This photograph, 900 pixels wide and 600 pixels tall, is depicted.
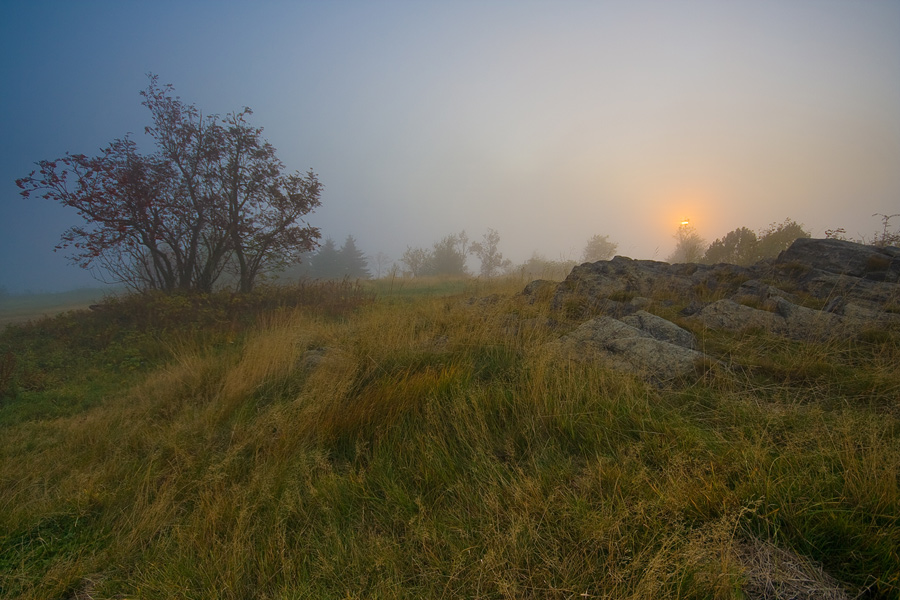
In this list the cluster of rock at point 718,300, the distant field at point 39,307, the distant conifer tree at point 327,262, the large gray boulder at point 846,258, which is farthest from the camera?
the distant conifer tree at point 327,262

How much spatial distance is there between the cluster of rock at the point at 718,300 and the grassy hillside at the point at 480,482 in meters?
0.38

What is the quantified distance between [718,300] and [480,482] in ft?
16.0

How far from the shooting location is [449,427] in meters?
2.80

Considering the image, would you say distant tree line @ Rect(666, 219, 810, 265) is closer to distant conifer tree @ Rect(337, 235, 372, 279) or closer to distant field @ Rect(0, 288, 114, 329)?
distant field @ Rect(0, 288, 114, 329)

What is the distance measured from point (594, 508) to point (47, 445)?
18.5 feet

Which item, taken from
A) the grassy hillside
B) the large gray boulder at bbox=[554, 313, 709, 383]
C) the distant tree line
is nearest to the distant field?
the grassy hillside

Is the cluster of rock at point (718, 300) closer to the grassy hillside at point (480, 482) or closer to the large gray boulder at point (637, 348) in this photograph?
the large gray boulder at point (637, 348)

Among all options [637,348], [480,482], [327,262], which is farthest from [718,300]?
[327,262]

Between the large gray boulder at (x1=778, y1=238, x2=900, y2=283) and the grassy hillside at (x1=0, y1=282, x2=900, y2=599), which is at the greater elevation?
the large gray boulder at (x1=778, y1=238, x2=900, y2=283)

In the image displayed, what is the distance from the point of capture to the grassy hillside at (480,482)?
1.49m

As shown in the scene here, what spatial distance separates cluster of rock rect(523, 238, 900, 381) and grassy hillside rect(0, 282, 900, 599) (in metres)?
0.38

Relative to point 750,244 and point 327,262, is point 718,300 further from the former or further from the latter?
point 327,262

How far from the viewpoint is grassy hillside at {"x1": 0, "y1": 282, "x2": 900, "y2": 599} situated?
4.90 feet

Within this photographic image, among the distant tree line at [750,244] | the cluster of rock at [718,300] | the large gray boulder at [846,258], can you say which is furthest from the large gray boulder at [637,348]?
A: the distant tree line at [750,244]
